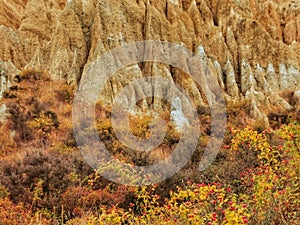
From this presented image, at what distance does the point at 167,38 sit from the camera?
87.4ft

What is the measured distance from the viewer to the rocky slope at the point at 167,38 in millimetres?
22812

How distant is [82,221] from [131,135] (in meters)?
5.59

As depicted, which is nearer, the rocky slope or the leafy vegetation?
the leafy vegetation

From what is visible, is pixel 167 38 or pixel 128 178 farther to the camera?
pixel 167 38

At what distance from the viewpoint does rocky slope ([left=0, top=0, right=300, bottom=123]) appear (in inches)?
898

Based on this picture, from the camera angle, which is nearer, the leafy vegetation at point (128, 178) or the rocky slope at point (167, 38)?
the leafy vegetation at point (128, 178)

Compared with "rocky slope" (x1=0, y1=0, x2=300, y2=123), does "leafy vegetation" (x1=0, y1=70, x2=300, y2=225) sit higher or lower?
lower

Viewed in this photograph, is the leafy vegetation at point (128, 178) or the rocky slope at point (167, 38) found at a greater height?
the rocky slope at point (167, 38)

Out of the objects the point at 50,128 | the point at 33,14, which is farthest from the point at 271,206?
the point at 33,14

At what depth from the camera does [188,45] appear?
2809cm

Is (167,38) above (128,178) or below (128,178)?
above

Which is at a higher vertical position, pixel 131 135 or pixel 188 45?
pixel 188 45

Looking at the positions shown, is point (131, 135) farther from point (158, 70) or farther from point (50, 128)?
point (158, 70)

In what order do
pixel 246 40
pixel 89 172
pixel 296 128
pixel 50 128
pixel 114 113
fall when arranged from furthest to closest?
pixel 246 40 → pixel 114 113 → pixel 50 128 → pixel 89 172 → pixel 296 128
